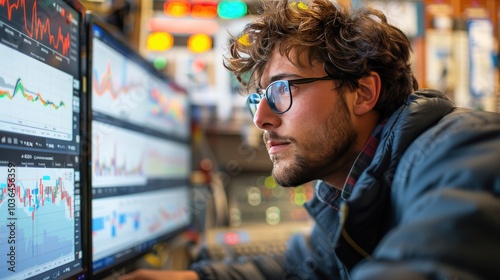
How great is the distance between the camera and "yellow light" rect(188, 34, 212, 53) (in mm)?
2338

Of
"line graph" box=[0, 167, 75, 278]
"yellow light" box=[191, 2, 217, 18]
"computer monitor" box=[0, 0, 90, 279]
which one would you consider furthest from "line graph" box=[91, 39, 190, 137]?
"yellow light" box=[191, 2, 217, 18]

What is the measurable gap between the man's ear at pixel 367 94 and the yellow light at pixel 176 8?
142 cm

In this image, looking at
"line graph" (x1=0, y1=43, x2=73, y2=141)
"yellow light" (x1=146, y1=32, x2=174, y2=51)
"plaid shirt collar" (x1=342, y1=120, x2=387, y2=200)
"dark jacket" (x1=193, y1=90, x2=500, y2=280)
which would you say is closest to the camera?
"dark jacket" (x1=193, y1=90, x2=500, y2=280)

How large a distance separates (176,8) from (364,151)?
1.59 meters

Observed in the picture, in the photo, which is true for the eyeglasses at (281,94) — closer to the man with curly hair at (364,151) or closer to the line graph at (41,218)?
the man with curly hair at (364,151)

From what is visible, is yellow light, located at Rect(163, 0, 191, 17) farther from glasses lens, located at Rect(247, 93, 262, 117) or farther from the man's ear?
the man's ear

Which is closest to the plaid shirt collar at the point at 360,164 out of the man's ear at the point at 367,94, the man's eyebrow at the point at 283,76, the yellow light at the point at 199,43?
the man's ear at the point at 367,94

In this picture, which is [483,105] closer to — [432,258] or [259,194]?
[259,194]

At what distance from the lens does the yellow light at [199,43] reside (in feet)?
7.67

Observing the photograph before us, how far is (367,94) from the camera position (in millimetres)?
1156

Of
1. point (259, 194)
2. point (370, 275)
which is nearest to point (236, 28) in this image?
point (259, 194)

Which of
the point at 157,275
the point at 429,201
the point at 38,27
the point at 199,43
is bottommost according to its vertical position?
the point at 157,275

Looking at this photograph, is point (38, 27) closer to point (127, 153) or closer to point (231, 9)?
point (127, 153)

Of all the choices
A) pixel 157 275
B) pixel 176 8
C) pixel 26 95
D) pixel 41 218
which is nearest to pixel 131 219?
pixel 157 275
